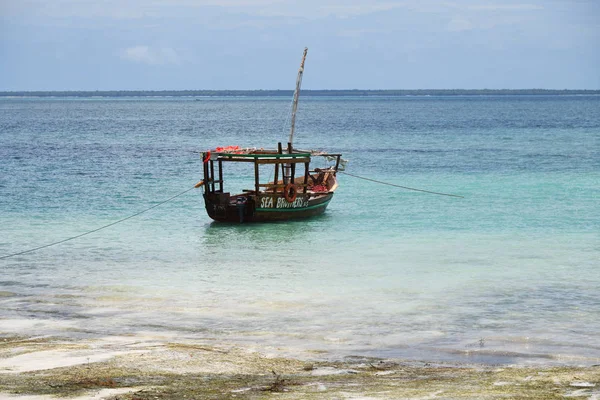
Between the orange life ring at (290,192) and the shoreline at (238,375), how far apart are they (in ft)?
Answer: 49.6

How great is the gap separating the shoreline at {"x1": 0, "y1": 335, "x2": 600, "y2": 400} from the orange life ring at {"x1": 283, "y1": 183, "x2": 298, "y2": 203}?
15.1 m

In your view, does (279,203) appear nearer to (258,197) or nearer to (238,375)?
(258,197)

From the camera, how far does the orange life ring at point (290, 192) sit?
2850 cm

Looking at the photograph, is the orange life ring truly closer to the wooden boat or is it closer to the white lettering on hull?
the wooden boat

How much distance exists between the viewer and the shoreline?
10.4m

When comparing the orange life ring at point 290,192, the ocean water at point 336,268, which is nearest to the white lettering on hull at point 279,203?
the orange life ring at point 290,192

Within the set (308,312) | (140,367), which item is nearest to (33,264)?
(308,312)

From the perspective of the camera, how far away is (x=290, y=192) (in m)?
28.6

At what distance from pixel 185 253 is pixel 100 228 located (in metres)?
5.60

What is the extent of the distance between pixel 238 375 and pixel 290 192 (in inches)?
683

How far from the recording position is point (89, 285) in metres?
19.4

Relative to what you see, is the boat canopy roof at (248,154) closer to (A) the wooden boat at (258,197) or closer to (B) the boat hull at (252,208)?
(A) the wooden boat at (258,197)

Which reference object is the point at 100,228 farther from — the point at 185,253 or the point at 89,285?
the point at 89,285

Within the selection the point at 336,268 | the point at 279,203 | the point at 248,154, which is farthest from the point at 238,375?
the point at 279,203
